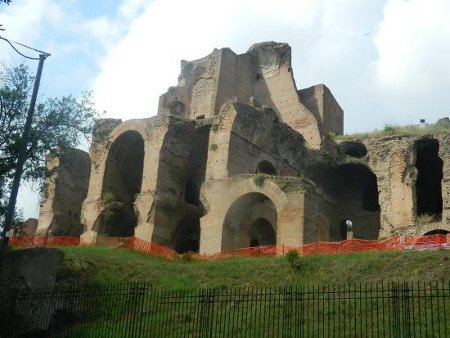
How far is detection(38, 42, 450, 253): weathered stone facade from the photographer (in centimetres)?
2527

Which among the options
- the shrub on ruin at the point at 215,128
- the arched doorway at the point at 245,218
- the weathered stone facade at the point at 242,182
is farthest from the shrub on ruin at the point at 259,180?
the shrub on ruin at the point at 215,128

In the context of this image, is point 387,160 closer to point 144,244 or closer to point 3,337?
point 144,244

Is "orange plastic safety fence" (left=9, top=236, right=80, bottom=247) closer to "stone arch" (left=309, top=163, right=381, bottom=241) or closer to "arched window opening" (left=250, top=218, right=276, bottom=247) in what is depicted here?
"arched window opening" (left=250, top=218, right=276, bottom=247)

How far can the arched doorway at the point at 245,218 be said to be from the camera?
25219 millimetres

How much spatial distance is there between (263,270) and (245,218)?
833 cm

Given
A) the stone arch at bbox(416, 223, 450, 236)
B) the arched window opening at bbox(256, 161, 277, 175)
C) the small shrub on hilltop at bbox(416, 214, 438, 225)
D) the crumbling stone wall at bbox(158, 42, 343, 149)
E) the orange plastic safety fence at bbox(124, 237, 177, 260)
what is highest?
the crumbling stone wall at bbox(158, 42, 343, 149)

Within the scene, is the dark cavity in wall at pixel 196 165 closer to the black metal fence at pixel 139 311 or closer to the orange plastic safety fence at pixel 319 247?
the orange plastic safety fence at pixel 319 247

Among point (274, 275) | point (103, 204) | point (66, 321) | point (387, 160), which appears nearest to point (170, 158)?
point (103, 204)

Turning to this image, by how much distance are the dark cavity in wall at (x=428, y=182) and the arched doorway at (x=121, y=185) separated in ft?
48.4

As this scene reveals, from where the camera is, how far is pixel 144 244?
25.0 m

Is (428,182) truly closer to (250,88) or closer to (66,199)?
Result: (250,88)

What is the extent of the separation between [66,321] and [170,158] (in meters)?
15.7

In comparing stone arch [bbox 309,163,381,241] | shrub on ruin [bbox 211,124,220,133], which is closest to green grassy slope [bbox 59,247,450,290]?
shrub on ruin [bbox 211,124,220,133]

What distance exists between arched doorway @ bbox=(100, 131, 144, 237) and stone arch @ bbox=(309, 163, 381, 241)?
9.49 m
